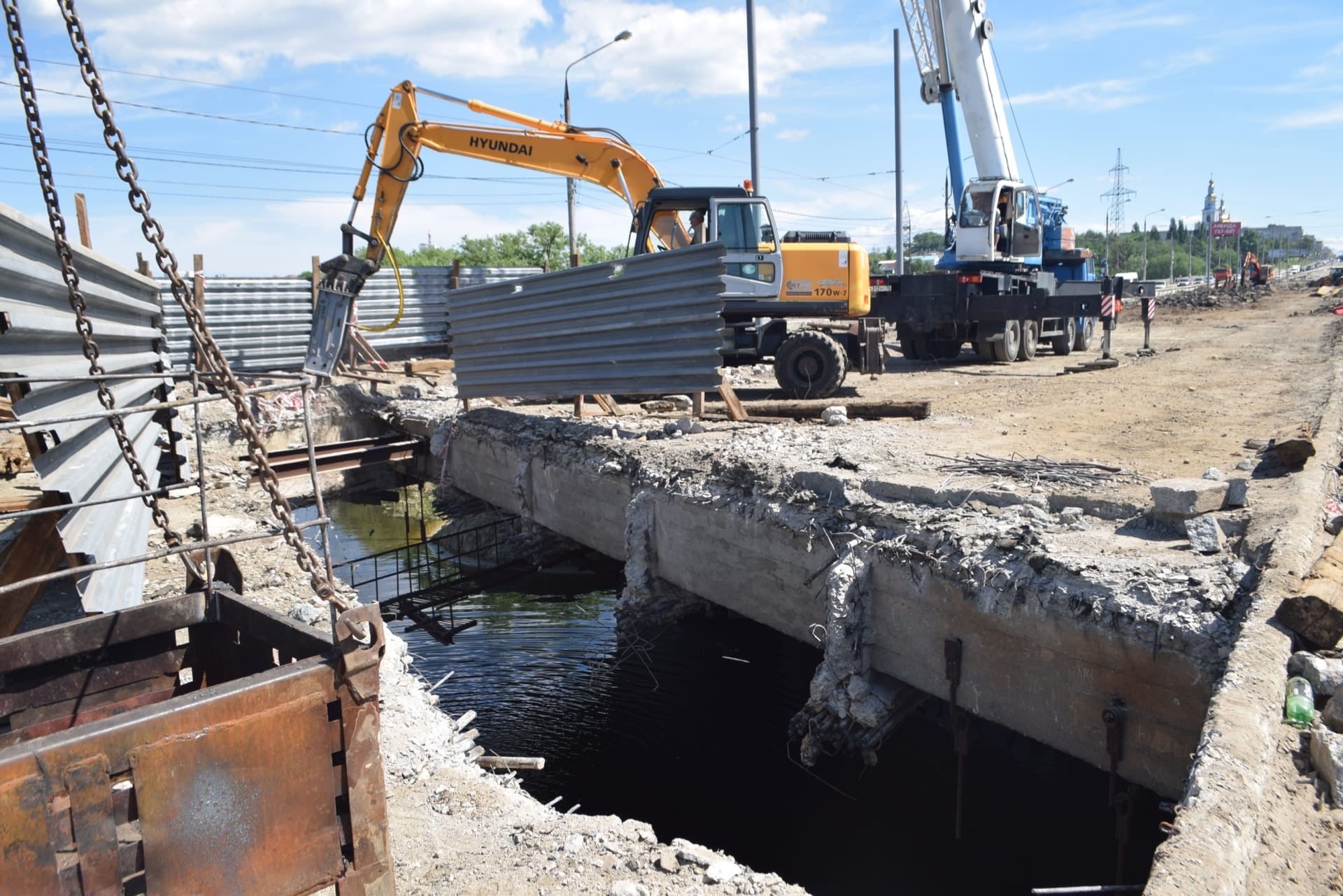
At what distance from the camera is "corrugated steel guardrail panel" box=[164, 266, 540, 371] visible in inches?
680

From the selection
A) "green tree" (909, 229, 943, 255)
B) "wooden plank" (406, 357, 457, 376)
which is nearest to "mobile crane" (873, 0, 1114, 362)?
"wooden plank" (406, 357, 457, 376)

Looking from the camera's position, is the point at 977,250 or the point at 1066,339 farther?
the point at 1066,339

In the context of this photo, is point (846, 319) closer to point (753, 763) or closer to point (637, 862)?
point (753, 763)

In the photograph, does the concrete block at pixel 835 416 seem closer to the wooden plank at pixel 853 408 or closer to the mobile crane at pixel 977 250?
the wooden plank at pixel 853 408

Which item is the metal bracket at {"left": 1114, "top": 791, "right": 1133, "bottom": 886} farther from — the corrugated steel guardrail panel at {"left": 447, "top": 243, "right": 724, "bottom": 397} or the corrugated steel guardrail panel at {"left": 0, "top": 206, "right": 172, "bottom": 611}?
the corrugated steel guardrail panel at {"left": 447, "top": 243, "right": 724, "bottom": 397}

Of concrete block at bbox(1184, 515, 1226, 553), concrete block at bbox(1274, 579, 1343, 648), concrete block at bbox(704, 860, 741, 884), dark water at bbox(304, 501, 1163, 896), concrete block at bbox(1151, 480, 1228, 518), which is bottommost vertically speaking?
dark water at bbox(304, 501, 1163, 896)

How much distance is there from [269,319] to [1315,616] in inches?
714

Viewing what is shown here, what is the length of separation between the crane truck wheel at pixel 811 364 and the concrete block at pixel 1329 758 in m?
8.91

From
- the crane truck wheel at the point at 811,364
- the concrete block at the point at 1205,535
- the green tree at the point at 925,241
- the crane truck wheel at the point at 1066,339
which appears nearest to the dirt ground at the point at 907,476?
the concrete block at the point at 1205,535

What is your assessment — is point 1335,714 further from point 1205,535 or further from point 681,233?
point 681,233

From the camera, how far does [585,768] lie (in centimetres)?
742

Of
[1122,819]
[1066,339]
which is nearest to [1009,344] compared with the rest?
[1066,339]

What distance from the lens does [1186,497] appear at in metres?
5.75

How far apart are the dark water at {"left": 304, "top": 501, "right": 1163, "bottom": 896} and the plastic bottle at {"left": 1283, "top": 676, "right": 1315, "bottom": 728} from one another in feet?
A: 5.95
